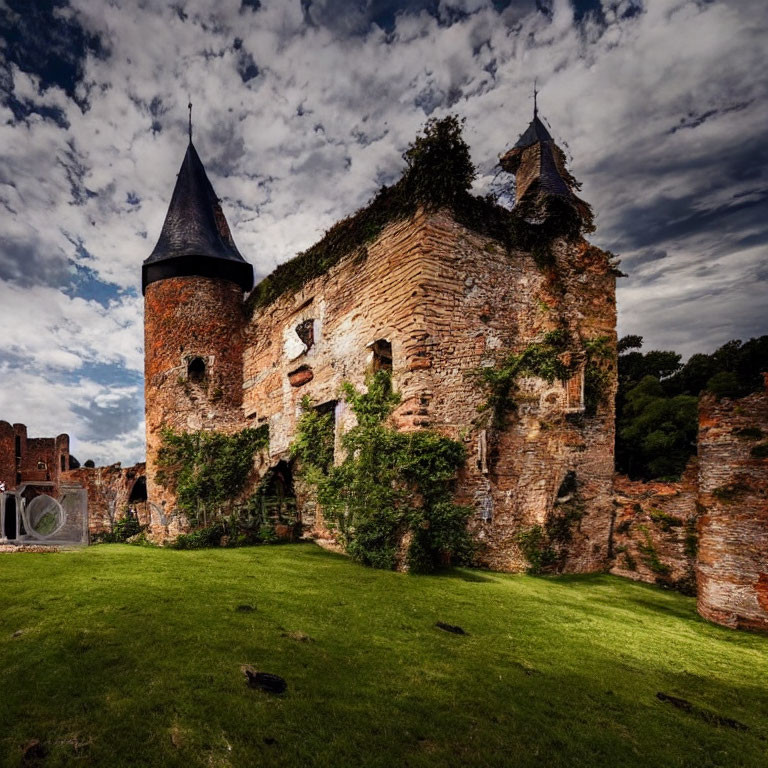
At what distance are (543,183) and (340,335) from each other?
312 inches

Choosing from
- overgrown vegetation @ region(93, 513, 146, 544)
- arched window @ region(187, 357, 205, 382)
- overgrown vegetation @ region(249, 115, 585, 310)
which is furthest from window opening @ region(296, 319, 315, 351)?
overgrown vegetation @ region(93, 513, 146, 544)

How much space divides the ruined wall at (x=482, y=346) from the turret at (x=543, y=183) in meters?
0.83

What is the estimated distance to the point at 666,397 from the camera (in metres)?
25.6

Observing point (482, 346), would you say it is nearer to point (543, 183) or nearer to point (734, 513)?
point (734, 513)

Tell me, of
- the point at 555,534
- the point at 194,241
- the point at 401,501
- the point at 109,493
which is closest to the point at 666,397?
the point at 555,534

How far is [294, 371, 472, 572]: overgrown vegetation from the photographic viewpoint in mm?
7984

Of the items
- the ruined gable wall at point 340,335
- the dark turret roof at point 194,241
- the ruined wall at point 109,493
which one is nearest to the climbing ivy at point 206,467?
the ruined gable wall at point 340,335

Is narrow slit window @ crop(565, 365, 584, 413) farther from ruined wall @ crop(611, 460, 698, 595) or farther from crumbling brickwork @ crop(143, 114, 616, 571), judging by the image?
ruined wall @ crop(611, 460, 698, 595)

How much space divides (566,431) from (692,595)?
143 inches

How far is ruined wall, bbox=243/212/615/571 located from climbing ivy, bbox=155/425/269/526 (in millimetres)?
3368

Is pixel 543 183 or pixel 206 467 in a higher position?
pixel 543 183

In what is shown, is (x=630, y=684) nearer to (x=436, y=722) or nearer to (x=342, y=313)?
(x=436, y=722)

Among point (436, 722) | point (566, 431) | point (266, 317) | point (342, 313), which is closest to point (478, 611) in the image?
point (436, 722)

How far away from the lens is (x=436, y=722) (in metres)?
3.28
